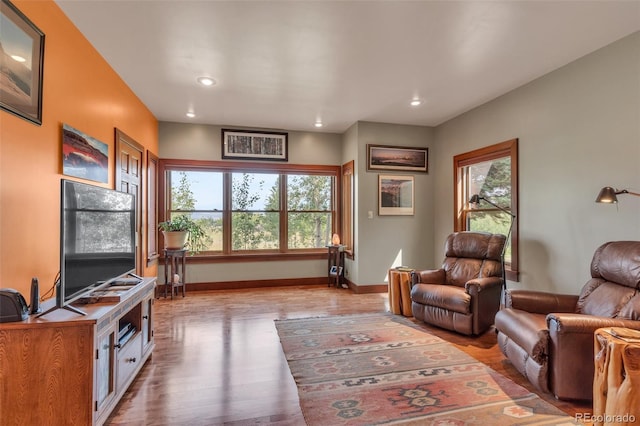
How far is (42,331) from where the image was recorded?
5.29ft

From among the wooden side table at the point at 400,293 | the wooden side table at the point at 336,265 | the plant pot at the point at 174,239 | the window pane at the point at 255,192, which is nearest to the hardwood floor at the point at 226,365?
the wooden side table at the point at 400,293

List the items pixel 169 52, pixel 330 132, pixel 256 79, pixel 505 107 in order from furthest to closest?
pixel 330 132 < pixel 505 107 < pixel 256 79 < pixel 169 52

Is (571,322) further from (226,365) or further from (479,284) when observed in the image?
(226,365)

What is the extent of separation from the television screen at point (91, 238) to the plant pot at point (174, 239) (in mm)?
2121

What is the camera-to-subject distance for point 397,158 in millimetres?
5387

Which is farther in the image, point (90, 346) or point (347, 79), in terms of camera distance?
point (347, 79)

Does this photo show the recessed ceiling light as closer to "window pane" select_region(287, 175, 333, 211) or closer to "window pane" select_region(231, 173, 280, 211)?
"window pane" select_region(231, 173, 280, 211)

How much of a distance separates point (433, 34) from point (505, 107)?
1953 millimetres

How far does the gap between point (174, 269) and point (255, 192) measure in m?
1.87

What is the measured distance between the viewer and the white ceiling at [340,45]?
7.63 feet

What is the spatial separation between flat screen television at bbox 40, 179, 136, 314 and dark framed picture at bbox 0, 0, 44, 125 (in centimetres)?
59

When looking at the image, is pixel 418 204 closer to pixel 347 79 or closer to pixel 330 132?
pixel 330 132

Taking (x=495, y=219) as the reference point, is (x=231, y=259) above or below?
below

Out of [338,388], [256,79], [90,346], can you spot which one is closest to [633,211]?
[338,388]
